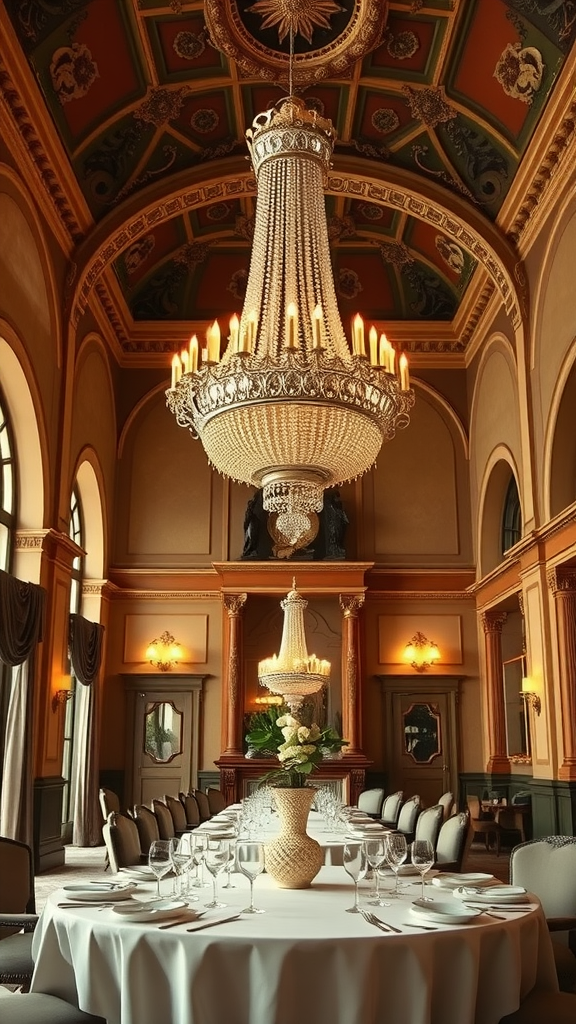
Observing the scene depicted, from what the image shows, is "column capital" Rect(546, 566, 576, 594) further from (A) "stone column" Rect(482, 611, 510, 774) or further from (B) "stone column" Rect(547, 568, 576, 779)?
(A) "stone column" Rect(482, 611, 510, 774)

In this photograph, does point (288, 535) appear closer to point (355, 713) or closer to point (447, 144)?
point (447, 144)

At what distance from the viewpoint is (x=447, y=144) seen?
11188mm

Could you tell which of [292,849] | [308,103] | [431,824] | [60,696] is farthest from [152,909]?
[308,103]

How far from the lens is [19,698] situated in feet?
31.1

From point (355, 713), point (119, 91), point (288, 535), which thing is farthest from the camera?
point (355, 713)

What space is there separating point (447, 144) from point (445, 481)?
17.5 ft

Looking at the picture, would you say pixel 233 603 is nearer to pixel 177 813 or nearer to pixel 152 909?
pixel 177 813

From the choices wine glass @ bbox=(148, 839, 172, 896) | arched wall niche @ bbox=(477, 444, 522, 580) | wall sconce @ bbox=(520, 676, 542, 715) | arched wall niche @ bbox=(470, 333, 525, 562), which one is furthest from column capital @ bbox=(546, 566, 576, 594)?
wine glass @ bbox=(148, 839, 172, 896)

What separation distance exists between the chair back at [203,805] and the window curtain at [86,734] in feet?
10.6

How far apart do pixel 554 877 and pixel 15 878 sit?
8.32 ft

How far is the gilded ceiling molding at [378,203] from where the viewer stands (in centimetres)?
1141

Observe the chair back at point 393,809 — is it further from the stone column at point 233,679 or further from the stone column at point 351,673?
the stone column at point 233,679

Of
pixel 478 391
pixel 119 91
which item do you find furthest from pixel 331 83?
pixel 478 391

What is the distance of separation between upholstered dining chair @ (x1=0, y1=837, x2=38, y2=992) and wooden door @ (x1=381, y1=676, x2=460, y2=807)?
32.5ft
